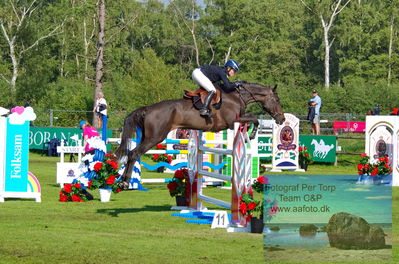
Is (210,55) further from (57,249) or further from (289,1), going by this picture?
(57,249)

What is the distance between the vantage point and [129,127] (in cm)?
1241

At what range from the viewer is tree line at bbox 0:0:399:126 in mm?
59125

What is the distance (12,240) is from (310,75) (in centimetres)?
6537

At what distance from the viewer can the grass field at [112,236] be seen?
8586 mm

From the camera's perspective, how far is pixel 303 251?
8.35m

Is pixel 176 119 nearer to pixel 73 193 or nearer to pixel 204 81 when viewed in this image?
pixel 204 81

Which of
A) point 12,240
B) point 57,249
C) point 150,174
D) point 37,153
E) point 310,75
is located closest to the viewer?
point 57,249

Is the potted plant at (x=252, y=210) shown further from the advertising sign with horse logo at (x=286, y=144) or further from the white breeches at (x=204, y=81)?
the advertising sign with horse logo at (x=286, y=144)

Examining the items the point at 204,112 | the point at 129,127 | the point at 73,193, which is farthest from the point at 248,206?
the point at 73,193

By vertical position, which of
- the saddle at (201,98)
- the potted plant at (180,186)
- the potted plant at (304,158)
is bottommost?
the potted plant at (180,186)

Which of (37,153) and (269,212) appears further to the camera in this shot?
(37,153)

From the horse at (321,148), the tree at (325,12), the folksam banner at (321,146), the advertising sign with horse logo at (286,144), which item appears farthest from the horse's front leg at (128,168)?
the tree at (325,12)

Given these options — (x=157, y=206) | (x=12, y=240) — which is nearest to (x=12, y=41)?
(x=157, y=206)

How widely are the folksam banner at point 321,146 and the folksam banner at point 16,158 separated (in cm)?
1441
